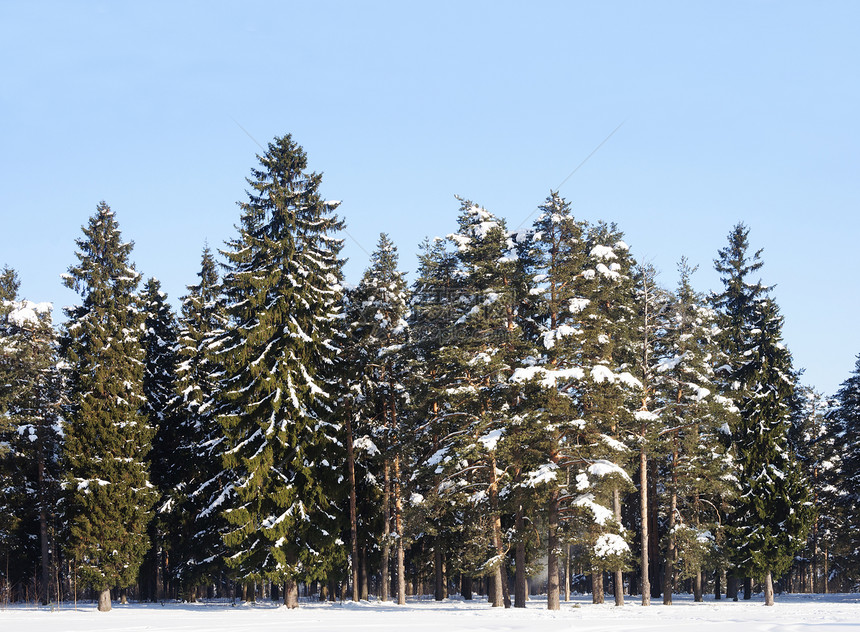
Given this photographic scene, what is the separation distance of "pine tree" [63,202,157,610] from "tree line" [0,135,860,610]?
12cm

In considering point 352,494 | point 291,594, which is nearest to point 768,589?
point 352,494

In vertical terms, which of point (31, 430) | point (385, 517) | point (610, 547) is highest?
point (31, 430)

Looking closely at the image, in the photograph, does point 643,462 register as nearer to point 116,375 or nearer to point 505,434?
point 505,434

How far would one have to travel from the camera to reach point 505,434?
30969mm

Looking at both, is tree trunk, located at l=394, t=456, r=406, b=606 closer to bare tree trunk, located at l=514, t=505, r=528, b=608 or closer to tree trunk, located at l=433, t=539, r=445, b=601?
tree trunk, located at l=433, t=539, r=445, b=601

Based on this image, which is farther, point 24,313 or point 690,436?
point 24,313

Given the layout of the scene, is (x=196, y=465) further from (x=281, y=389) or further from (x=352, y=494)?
(x=281, y=389)

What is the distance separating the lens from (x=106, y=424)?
126ft

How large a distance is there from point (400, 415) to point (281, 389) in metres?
7.41

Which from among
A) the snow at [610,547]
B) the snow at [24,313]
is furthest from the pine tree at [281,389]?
the snow at [24,313]

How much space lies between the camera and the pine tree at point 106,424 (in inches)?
1490

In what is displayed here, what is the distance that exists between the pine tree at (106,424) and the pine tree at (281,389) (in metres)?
5.55

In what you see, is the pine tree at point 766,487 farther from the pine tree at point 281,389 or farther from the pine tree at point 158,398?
the pine tree at point 158,398

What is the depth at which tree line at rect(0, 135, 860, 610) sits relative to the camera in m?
32.1
